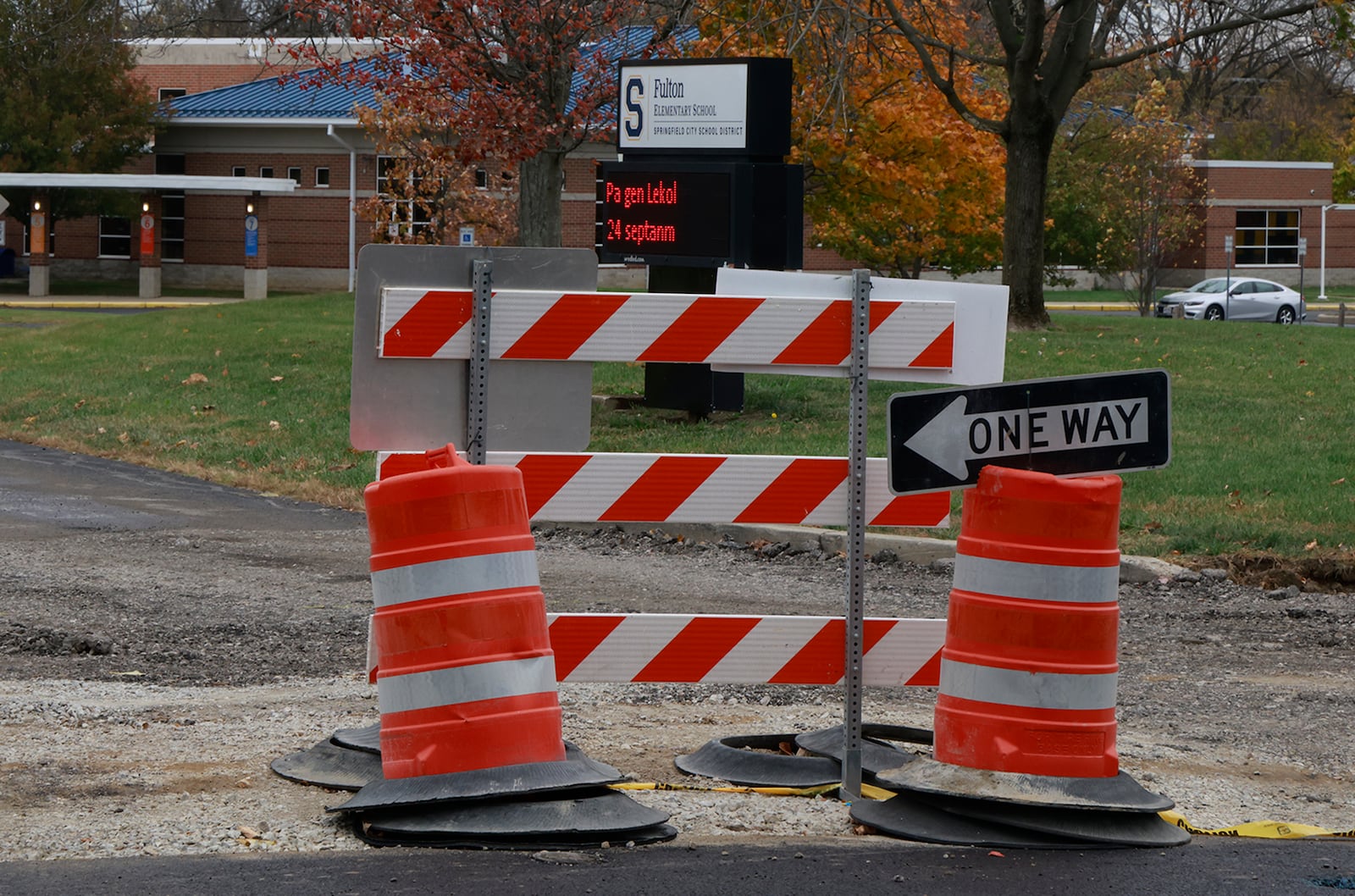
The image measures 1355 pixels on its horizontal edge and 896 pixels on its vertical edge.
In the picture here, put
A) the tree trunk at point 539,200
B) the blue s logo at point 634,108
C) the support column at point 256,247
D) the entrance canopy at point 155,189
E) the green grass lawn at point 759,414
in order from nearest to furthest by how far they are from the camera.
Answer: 1. the green grass lawn at point 759,414
2. the blue s logo at point 634,108
3. the tree trunk at point 539,200
4. the entrance canopy at point 155,189
5. the support column at point 256,247

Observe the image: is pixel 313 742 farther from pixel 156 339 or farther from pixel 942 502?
pixel 156 339

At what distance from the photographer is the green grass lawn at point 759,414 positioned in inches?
425

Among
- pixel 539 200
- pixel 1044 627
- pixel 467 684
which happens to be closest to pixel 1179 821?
pixel 1044 627

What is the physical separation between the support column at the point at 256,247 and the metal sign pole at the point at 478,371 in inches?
1626

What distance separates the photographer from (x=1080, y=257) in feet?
152

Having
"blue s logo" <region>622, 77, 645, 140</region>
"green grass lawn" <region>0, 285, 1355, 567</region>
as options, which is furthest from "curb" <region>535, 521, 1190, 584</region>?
"blue s logo" <region>622, 77, 645, 140</region>

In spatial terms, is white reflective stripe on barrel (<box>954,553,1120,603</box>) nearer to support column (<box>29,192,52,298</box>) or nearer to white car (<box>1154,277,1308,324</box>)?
white car (<box>1154,277,1308,324</box>)

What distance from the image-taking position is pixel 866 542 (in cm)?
1013

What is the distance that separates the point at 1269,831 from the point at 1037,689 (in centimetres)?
83

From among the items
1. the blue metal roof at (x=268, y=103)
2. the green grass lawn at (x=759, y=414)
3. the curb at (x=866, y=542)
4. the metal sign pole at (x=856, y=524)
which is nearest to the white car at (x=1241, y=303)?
the green grass lawn at (x=759, y=414)

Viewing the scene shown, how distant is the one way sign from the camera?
4770mm

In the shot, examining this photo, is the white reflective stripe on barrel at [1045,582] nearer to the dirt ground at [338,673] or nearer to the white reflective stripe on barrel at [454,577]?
the dirt ground at [338,673]

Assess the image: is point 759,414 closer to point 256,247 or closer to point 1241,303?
point 256,247

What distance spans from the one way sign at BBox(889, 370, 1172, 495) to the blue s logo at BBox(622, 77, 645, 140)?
Result: 11.0 meters
